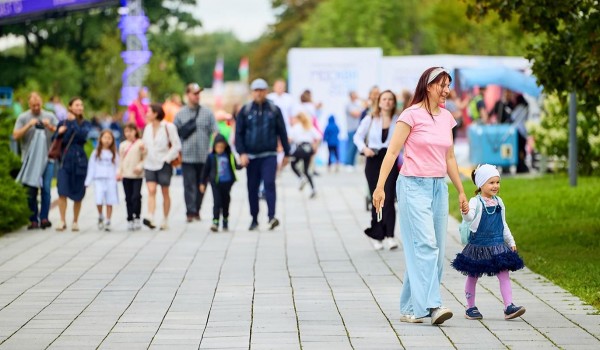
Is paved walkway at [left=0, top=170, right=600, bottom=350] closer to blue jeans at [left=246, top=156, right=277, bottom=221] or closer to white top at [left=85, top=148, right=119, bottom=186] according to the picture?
blue jeans at [left=246, top=156, right=277, bottom=221]

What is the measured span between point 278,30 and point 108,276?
91319 millimetres

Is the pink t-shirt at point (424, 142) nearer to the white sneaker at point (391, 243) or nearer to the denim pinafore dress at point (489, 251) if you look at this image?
the denim pinafore dress at point (489, 251)

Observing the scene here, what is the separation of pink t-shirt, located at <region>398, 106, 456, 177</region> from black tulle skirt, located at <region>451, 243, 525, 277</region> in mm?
577

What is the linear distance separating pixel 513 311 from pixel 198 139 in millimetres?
9909

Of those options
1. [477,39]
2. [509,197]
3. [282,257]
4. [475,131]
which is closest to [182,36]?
[477,39]

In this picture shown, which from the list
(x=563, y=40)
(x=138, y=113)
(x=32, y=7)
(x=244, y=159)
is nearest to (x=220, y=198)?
(x=244, y=159)

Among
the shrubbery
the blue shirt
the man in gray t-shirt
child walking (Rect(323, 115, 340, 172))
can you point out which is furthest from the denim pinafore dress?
child walking (Rect(323, 115, 340, 172))

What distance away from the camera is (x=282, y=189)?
2614 centimetres

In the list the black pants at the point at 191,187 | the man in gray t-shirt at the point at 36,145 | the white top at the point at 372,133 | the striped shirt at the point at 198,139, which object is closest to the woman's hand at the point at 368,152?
the white top at the point at 372,133

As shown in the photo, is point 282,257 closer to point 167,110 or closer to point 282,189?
point 282,189

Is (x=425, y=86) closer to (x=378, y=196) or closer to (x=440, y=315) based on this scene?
(x=378, y=196)

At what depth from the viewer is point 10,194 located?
17297 millimetres

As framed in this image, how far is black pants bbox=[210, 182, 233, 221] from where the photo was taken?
1775 cm

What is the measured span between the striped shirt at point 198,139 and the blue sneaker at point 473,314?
9560 millimetres
